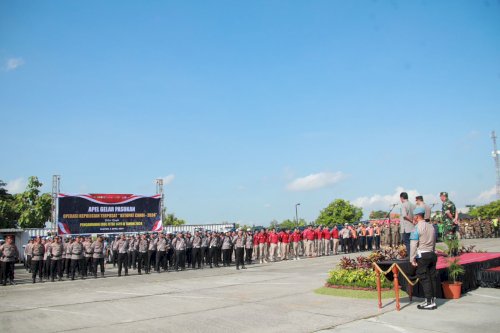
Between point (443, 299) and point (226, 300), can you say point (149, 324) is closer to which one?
point (226, 300)

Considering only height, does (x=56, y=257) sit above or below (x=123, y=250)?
below

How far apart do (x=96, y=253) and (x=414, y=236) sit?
14.6m

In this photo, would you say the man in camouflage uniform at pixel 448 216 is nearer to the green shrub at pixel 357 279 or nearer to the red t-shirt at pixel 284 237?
the green shrub at pixel 357 279

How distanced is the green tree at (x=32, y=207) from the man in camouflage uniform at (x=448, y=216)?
118 ft

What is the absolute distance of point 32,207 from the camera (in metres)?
39.2

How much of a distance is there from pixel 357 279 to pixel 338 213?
6019 centimetres

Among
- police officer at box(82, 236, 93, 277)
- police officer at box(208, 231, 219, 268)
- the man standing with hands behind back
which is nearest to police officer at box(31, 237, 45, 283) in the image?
police officer at box(82, 236, 93, 277)

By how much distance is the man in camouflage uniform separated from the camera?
1193cm

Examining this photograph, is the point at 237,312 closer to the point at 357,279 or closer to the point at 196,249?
the point at 357,279

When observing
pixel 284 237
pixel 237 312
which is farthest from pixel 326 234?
pixel 237 312

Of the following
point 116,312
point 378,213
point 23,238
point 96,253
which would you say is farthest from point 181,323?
point 378,213

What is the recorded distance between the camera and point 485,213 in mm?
66688

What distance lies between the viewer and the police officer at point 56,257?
59.8 ft

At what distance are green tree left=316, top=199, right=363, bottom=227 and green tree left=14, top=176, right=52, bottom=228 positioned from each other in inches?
1693
